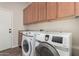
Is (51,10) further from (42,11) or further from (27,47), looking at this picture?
(27,47)

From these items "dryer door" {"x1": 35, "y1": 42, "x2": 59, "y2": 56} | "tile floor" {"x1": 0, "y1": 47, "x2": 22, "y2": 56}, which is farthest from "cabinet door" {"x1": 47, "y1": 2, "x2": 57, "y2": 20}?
"tile floor" {"x1": 0, "y1": 47, "x2": 22, "y2": 56}

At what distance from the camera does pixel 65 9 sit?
1303 mm

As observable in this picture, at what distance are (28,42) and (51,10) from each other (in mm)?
631

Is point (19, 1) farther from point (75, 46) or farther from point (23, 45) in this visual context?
point (75, 46)

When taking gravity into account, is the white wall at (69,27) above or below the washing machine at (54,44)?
above

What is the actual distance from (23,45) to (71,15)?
897mm

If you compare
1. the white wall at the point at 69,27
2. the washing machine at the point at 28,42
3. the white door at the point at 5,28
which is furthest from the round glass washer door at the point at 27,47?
the white wall at the point at 69,27

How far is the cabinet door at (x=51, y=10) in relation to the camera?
4.74 ft

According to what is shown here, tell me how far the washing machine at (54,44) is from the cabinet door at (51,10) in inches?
11.2

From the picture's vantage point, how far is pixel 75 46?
129 centimetres

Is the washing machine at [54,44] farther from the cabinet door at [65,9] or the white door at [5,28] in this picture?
the white door at [5,28]

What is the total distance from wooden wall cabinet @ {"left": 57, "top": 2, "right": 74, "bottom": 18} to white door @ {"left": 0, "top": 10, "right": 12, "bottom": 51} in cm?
72

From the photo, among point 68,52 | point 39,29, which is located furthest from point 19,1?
point 68,52

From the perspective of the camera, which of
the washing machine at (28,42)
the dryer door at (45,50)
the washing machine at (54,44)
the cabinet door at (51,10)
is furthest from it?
the washing machine at (28,42)
